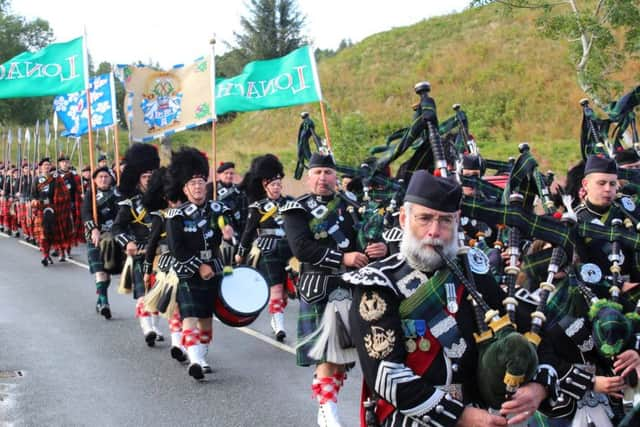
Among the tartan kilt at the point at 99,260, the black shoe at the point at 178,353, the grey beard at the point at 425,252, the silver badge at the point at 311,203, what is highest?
the grey beard at the point at 425,252

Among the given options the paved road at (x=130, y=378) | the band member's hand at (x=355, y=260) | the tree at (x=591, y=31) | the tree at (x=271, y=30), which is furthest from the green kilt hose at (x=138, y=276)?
the tree at (x=271, y=30)

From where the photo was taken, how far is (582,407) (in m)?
4.89

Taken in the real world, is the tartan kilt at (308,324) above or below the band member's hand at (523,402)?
below

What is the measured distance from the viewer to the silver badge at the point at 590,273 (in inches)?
207

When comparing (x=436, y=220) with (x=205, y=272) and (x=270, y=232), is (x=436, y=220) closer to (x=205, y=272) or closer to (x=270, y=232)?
(x=205, y=272)

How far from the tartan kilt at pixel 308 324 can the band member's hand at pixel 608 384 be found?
2.77m

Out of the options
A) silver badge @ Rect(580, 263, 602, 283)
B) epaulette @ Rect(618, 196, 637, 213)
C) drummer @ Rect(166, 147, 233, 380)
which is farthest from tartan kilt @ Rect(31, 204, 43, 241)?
silver badge @ Rect(580, 263, 602, 283)

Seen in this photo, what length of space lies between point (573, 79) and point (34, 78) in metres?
24.3

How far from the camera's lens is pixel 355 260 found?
7.06 meters

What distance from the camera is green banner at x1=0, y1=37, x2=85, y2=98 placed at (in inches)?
589

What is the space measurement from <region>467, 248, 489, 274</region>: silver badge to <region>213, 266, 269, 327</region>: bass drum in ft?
17.4

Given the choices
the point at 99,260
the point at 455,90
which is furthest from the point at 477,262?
the point at 455,90

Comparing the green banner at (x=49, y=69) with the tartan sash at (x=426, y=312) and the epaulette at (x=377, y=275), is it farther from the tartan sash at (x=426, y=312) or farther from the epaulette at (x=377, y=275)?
the tartan sash at (x=426, y=312)

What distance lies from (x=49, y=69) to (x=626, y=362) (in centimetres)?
1239
